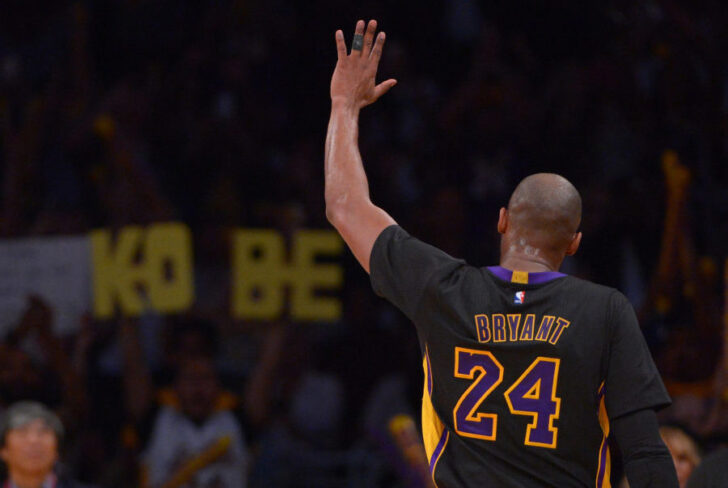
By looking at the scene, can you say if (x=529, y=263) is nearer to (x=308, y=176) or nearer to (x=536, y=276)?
(x=536, y=276)

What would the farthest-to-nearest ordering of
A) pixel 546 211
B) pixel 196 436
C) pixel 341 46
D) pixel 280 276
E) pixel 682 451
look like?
pixel 280 276, pixel 196 436, pixel 682 451, pixel 341 46, pixel 546 211

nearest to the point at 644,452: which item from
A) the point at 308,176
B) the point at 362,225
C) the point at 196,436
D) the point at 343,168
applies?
the point at 362,225

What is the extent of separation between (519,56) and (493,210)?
3.59ft

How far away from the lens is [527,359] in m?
2.21

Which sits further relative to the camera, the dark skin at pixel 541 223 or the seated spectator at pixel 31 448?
the seated spectator at pixel 31 448

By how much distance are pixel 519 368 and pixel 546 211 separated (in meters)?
0.33

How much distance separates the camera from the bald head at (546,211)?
2.28m

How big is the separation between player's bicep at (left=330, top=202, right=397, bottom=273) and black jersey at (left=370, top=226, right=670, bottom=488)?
5 centimetres

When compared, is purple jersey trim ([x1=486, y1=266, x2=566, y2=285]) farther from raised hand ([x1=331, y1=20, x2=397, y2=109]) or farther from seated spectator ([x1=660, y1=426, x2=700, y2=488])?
seated spectator ([x1=660, y1=426, x2=700, y2=488])

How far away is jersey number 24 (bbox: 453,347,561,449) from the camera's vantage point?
2.19m

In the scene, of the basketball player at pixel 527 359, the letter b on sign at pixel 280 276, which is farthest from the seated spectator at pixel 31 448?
the basketball player at pixel 527 359

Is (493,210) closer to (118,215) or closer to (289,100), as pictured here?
(289,100)

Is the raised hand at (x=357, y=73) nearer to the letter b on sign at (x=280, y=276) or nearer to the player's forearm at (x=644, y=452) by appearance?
the player's forearm at (x=644, y=452)

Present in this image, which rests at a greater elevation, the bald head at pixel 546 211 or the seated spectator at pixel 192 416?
the bald head at pixel 546 211
